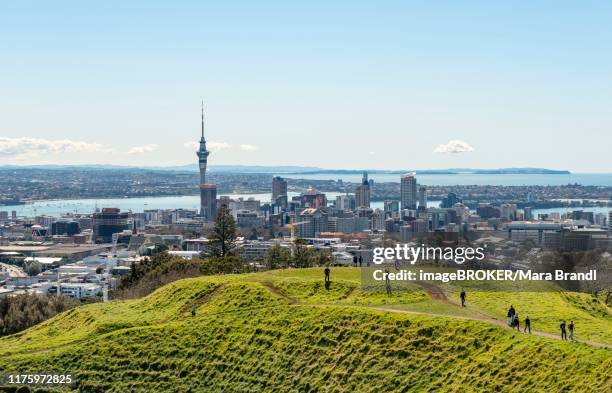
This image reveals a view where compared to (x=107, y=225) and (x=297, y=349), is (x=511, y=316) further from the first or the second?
(x=107, y=225)

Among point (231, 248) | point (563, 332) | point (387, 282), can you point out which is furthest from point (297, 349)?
point (231, 248)

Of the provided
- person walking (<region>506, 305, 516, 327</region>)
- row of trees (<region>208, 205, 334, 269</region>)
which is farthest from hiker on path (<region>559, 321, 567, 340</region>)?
row of trees (<region>208, 205, 334, 269</region>)

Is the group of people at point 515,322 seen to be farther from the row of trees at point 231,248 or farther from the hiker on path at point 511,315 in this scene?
the row of trees at point 231,248

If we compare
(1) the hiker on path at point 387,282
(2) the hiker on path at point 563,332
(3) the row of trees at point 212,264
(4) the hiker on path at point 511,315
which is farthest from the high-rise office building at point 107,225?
(2) the hiker on path at point 563,332

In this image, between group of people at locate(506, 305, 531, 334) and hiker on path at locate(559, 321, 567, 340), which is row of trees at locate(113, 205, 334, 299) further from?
hiker on path at locate(559, 321, 567, 340)

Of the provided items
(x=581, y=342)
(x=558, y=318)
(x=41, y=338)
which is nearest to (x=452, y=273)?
(x=558, y=318)

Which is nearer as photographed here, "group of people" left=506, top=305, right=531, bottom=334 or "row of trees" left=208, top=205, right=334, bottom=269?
"group of people" left=506, top=305, right=531, bottom=334

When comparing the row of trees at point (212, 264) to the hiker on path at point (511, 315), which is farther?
the row of trees at point (212, 264)

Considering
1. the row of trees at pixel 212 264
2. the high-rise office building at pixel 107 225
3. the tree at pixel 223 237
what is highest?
the tree at pixel 223 237
